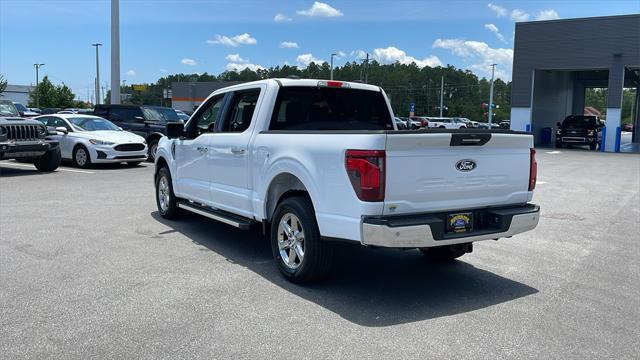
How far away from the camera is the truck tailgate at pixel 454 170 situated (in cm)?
460

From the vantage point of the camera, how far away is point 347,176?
4.65 meters

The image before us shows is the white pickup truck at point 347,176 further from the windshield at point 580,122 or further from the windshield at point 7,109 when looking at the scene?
the windshield at point 580,122

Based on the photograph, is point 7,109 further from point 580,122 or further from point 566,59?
point 566,59

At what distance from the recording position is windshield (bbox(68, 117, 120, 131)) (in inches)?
661

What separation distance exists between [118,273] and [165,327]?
1659mm

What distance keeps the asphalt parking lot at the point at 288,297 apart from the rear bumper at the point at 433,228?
600 mm

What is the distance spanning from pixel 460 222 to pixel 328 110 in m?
2.27

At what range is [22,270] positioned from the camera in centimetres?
576

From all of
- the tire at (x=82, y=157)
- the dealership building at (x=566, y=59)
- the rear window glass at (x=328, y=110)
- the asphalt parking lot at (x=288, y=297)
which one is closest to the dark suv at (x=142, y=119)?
the tire at (x=82, y=157)

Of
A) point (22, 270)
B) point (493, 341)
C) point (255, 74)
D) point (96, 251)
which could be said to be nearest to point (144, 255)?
point (96, 251)

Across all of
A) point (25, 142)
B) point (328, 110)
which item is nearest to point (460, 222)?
point (328, 110)

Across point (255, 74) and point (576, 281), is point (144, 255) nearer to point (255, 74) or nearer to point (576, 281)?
point (576, 281)

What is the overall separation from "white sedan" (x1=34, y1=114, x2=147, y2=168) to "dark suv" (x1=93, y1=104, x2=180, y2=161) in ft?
4.94

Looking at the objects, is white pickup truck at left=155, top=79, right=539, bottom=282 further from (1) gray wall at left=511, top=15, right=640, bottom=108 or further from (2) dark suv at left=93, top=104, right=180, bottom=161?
(1) gray wall at left=511, top=15, right=640, bottom=108
